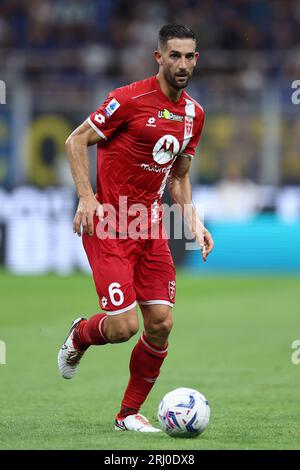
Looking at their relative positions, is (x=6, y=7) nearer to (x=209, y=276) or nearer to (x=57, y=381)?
(x=209, y=276)

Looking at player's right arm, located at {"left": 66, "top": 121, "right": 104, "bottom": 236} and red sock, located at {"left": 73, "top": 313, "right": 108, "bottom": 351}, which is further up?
player's right arm, located at {"left": 66, "top": 121, "right": 104, "bottom": 236}

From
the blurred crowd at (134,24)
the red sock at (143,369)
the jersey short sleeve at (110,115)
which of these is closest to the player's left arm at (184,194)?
the jersey short sleeve at (110,115)

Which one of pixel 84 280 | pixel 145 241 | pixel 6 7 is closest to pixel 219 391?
pixel 145 241

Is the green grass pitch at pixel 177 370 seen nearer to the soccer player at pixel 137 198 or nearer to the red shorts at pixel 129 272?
the soccer player at pixel 137 198

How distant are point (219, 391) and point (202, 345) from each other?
2736mm

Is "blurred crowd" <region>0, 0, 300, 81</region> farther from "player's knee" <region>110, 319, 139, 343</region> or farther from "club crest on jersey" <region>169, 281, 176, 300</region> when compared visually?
"player's knee" <region>110, 319, 139, 343</region>

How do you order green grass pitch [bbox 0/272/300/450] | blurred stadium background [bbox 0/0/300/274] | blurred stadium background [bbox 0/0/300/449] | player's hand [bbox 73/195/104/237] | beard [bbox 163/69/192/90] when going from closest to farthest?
green grass pitch [bbox 0/272/300/450] → player's hand [bbox 73/195/104/237] → beard [bbox 163/69/192/90] → blurred stadium background [bbox 0/0/300/449] → blurred stadium background [bbox 0/0/300/274]

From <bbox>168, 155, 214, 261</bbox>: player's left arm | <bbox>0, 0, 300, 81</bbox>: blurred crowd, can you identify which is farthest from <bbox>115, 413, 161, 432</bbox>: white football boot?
<bbox>0, 0, 300, 81</bbox>: blurred crowd

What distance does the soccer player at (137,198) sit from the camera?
662 cm

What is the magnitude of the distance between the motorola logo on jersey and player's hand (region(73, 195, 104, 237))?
56 cm

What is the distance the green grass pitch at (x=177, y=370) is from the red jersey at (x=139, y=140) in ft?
4.87

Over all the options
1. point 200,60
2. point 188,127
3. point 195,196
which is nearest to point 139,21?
point 200,60

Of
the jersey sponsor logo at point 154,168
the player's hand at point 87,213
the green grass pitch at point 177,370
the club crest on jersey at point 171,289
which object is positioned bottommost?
the green grass pitch at point 177,370

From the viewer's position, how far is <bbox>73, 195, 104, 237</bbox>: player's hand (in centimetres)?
644
